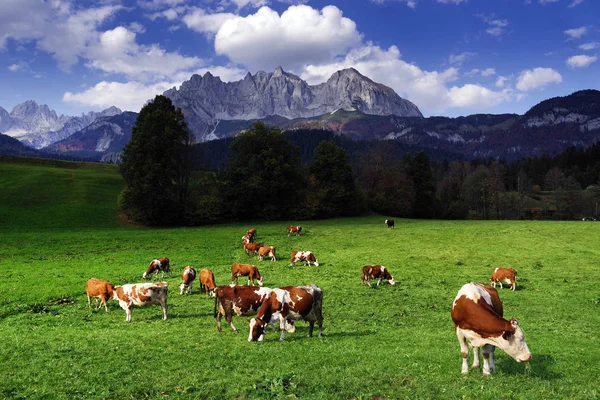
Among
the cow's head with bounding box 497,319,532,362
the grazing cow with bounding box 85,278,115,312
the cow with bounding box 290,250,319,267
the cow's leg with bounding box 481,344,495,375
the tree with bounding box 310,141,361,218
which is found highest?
the tree with bounding box 310,141,361,218

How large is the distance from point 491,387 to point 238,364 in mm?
6482

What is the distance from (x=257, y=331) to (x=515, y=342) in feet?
25.8

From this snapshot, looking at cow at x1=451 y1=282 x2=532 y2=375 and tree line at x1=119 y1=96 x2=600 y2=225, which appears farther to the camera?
tree line at x1=119 y1=96 x2=600 y2=225

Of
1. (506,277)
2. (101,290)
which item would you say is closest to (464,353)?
(506,277)

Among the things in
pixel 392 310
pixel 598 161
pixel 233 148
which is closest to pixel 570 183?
pixel 598 161

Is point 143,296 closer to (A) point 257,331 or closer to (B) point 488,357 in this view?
(A) point 257,331

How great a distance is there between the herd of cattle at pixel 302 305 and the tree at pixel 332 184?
40470 millimetres

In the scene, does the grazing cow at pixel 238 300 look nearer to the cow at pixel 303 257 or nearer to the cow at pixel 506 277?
the cow at pixel 303 257

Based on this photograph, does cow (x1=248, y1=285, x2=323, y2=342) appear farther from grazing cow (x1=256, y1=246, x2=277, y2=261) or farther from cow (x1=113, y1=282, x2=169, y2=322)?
grazing cow (x1=256, y1=246, x2=277, y2=261)

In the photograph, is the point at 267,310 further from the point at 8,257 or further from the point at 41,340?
the point at 8,257

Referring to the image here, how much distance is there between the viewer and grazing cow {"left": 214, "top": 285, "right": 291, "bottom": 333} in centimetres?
1395

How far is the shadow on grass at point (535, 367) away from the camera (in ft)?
31.4

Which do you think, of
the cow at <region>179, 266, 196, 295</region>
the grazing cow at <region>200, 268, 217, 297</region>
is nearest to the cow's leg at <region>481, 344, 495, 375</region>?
the grazing cow at <region>200, 268, 217, 297</region>

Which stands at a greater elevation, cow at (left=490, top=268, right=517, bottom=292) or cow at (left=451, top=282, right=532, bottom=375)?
cow at (left=451, top=282, right=532, bottom=375)
